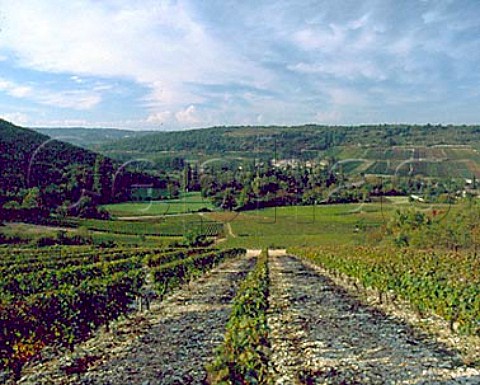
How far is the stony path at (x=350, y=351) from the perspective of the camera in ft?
35.6

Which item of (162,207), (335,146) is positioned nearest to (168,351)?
(162,207)

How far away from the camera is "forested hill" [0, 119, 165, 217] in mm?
77188

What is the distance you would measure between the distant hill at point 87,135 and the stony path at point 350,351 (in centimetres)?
8763

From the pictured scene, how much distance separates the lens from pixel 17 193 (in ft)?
254

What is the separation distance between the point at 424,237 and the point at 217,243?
3135 centimetres

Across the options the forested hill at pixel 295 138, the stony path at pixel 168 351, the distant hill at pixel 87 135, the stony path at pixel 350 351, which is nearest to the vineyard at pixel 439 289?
the stony path at pixel 350 351

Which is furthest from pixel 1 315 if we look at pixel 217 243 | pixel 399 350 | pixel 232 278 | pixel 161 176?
pixel 161 176

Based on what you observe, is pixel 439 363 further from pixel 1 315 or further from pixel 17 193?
pixel 17 193

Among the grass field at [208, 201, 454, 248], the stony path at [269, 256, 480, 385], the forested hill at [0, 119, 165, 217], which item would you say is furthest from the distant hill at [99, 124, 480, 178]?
the stony path at [269, 256, 480, 385]

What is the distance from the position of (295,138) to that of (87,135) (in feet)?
231

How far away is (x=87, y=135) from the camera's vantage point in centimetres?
11175

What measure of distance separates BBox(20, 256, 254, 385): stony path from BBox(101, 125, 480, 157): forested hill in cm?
10377

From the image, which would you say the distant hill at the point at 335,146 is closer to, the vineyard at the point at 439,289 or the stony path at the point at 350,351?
the vineyard at the point at 439,289

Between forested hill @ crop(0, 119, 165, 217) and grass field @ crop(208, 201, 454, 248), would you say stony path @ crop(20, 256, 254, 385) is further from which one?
forested hill @ crop(0, 119, 165, 217)
